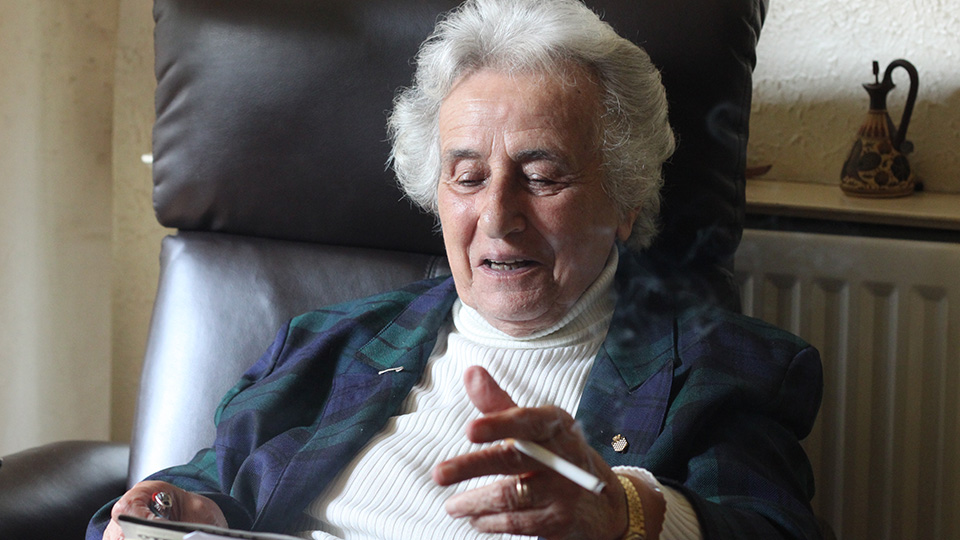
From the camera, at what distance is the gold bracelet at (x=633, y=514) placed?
781 millimetres

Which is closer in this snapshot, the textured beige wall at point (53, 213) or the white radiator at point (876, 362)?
the white radiator at point (876, 362)

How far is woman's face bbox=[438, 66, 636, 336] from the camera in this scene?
108cm

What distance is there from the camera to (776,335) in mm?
1117

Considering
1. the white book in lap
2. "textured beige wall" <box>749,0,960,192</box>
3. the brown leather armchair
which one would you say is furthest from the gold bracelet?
"textured beige wall" <box>749,0,960,192</box>

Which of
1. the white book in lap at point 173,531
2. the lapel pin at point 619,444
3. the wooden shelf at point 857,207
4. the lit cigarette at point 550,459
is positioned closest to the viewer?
the lit cigarette at point 550,459

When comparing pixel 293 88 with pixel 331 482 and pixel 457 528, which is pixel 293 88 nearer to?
pixel 331 482

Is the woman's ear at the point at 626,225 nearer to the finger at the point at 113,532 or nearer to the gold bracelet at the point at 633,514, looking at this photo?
the gold bracelet at the point at 633,514

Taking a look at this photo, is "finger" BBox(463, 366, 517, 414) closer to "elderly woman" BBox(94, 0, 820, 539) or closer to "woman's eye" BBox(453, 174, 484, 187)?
"elderly woman" BBox(94, 0, 820, 539)

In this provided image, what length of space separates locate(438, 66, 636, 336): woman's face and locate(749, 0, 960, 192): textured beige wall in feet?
2.31

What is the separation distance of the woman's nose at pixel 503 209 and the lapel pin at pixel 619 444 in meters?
0.27

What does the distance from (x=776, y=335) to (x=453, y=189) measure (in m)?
0.44

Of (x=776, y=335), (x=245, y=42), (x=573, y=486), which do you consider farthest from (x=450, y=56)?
(x=573, y=486)

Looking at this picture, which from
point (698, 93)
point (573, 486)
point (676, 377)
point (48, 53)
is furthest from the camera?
point (48, 53)

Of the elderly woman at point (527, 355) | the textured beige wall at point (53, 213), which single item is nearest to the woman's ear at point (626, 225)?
the elderly woman at point (527, 355)
